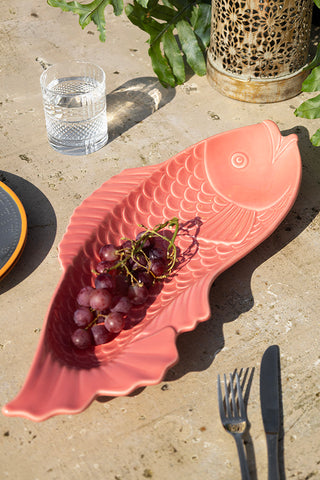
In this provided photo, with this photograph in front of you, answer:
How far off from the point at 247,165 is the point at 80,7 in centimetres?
62

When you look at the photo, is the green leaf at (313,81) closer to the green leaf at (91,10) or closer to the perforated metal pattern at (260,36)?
the perforated metal pattern at (260,36)

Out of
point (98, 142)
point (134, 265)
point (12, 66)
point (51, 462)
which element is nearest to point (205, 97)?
point (98, 142)

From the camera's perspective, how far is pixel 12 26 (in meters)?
1.76

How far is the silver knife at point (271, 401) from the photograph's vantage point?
0.78 meters

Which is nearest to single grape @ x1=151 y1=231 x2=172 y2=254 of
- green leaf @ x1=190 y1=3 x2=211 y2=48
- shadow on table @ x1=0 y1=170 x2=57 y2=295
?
shadow on table @ x1=0 y1=170 x2=57 y2=295

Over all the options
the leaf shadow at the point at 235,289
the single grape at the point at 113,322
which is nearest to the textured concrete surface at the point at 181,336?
the leaf shadow at the point at 235,289

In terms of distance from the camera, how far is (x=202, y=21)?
151 cm

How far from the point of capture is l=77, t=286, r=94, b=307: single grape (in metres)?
0.92

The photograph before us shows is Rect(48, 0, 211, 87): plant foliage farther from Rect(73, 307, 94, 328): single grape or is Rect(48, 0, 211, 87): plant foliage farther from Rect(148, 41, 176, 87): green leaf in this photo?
Rect(73, 307, 94, 328): single grape

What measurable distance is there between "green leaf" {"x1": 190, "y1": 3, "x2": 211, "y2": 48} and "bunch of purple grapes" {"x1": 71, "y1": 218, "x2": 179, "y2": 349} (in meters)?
0.73

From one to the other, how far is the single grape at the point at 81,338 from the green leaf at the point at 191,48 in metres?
0.89

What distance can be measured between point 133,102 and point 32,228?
0.52 metres

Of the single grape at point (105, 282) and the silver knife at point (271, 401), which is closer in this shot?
the silver knife at point (271, 401)

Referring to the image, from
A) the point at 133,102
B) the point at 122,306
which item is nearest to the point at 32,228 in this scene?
the point at 122,306
